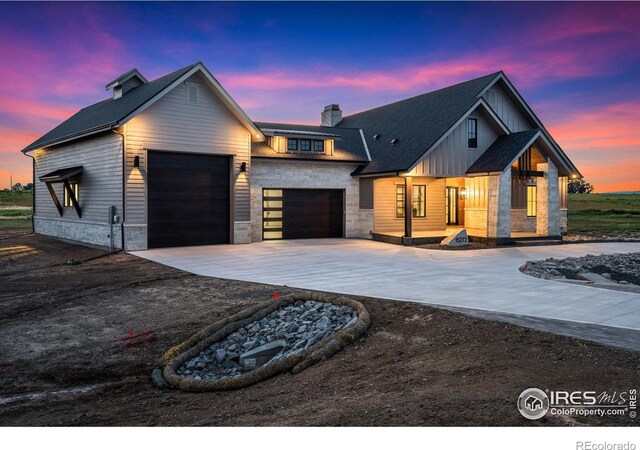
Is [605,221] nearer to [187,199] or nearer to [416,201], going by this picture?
[416,201]

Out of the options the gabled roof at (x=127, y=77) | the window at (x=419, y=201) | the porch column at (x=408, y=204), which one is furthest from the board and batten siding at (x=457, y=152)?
the gabled roof at (x=127, y=77)

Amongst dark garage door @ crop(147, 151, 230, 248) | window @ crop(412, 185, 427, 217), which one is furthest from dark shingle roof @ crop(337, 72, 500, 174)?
dark garage door @ crop(147, 151, 230, 248)

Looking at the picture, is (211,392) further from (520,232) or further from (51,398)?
(520,232)

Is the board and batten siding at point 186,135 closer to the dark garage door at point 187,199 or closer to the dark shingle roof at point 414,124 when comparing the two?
the dark garage door at point 187,199

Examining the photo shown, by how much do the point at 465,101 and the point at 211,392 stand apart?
68.6 ft

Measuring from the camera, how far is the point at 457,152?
22984mm

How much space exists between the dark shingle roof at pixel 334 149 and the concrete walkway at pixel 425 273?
14.7 feet

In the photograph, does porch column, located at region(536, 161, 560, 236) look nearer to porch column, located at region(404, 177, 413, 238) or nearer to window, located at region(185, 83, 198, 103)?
porch column, located at region(404, 177, 413, 238)

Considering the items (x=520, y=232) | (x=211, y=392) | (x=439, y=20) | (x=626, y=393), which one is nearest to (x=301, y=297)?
(x=211, y=392)

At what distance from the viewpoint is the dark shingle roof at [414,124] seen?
879 inches

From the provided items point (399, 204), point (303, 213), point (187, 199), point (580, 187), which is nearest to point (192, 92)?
point (187, 199)

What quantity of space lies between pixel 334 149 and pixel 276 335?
1839 cm

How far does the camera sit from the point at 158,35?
18.4 metres

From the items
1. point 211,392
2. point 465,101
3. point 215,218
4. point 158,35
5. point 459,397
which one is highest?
point 158,35
